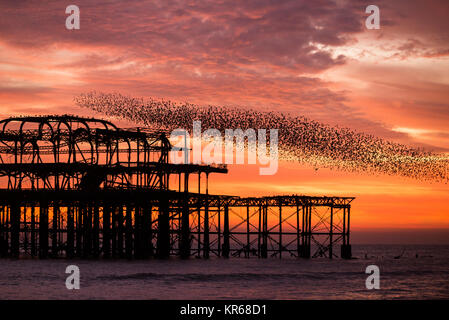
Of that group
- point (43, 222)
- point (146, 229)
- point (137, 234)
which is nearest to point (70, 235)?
point (43, 222)

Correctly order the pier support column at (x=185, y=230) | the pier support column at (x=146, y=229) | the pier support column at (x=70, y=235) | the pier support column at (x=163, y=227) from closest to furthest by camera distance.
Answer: the pier support column at (x=146, y=229) → the pier support column at (x=163, y=227) → the pier support column at (x=185, y=230) → the pier support column at (x=70, y=235)

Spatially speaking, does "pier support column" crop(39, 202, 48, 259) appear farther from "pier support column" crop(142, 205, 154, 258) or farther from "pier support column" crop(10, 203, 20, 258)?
"pier support column" crop(142, 205, 154, 258)

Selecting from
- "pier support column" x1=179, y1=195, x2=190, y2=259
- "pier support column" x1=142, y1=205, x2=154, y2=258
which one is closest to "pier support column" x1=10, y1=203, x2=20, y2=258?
"pier support column" x1=142, y1=205, x2=154, y2=258

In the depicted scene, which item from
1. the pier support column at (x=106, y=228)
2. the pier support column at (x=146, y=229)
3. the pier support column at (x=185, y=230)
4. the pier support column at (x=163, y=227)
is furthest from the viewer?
the pier support column at (x=185, y=230)

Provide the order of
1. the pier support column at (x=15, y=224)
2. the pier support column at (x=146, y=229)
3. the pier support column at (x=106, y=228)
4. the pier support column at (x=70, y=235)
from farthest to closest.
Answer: the pier support column at (x=15, y=224)
the pier support column at (x=70, y=235)
the pier support column at (x=106, y=228)
the pier support column at (x=146, y=229)

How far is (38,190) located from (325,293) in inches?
1325

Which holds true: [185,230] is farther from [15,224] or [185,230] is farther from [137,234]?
[15,224]

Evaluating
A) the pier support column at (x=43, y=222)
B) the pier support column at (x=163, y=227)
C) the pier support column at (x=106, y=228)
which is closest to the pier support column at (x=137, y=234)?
the pier support column at (x=163, y=227)

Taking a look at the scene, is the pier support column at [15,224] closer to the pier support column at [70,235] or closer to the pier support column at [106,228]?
the pier support column at [70,235]

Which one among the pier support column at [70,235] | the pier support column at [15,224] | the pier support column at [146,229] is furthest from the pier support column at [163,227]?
the pier support column at [15,224]

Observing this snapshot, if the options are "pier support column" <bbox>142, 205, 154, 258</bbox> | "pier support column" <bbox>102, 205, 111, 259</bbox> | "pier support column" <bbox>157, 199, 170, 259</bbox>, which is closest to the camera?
"pier support column" <bbox>142, 205, 154, 258</bbox>

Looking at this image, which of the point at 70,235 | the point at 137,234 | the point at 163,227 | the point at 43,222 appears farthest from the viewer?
the point at 70,235

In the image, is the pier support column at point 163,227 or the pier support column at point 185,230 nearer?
the pier support column at point 163,227

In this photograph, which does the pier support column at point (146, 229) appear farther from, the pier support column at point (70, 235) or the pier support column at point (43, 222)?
the pier support column at point (43, 222)
